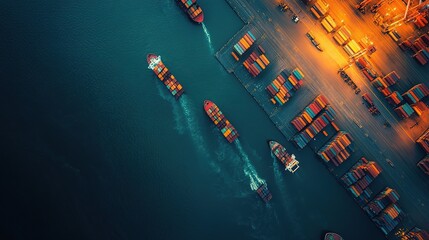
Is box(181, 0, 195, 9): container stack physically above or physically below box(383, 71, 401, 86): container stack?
above

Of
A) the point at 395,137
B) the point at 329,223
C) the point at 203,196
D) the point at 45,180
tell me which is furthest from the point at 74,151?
the point at 395,137

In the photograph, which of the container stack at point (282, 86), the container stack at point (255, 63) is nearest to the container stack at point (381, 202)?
the container stack at point (282, 86)

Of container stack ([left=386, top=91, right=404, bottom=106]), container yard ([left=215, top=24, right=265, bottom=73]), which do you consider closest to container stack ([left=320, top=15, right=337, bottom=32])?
container yard ([left=215, top=24, right=265, bottom=73])

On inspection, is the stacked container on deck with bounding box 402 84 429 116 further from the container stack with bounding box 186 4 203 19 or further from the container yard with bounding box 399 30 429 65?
the container stack with bounding box 186 4 203 19

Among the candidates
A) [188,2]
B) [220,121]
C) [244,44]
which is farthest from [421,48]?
[188,2]

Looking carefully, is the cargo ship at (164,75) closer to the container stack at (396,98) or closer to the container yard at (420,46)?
the container stack at (396,98)

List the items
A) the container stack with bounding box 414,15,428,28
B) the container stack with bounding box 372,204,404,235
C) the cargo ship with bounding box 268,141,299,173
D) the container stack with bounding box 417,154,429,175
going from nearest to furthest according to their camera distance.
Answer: the cargo ship with bounding box 268,141,299,173 < the container stack with bounding box 372,204,404,235 < the container stack with bounding box 417,154,429,175 < the container stack with bounding box 414,15,428,28

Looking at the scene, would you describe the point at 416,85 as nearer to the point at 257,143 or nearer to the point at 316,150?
the point at 316,150
